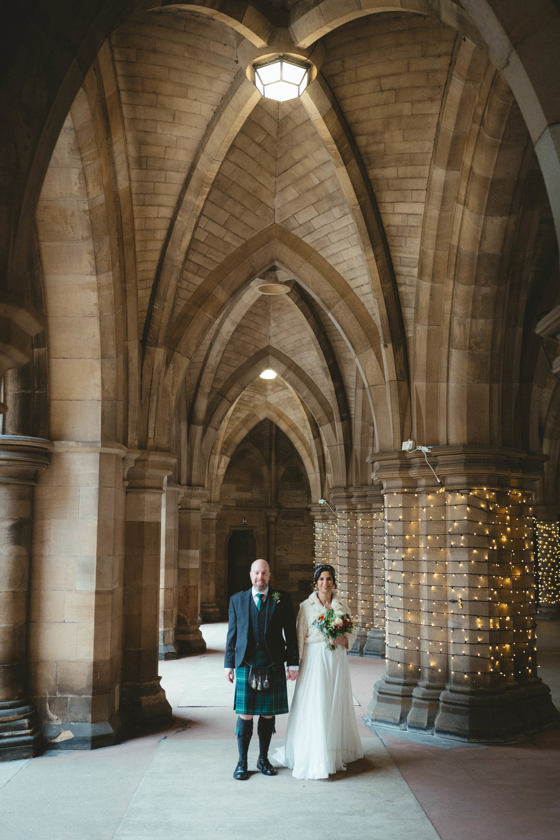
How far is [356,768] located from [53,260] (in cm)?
482

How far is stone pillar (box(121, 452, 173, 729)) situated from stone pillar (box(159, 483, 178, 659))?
4.29 meters

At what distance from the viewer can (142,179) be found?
23.4 feet

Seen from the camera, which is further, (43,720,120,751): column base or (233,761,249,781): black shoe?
(43,720,120,751): column base

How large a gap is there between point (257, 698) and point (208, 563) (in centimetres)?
1235

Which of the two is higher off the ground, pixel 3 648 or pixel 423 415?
pixel 423 415

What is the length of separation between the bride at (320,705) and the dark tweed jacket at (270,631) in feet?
0.52

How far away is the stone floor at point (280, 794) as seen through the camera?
14.5ft

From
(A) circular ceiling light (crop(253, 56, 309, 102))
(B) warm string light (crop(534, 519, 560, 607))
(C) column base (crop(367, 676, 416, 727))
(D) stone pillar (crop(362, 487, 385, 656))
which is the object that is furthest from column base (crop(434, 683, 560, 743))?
(B) warm string light (crop(534, 519, 560, 607))

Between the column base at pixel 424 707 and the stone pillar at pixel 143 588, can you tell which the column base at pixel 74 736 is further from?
the column base at pixel 424 707

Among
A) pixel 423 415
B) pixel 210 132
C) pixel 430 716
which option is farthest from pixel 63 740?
pixel 210 132

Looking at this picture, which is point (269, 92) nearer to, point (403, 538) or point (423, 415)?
point (423, 415)

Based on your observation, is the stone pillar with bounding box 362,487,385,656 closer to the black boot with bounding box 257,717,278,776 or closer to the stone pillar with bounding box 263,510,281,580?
the black boot with bounding box 257,717,278,776

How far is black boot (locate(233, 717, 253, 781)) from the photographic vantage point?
206 inches

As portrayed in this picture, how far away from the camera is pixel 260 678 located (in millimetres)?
5203
